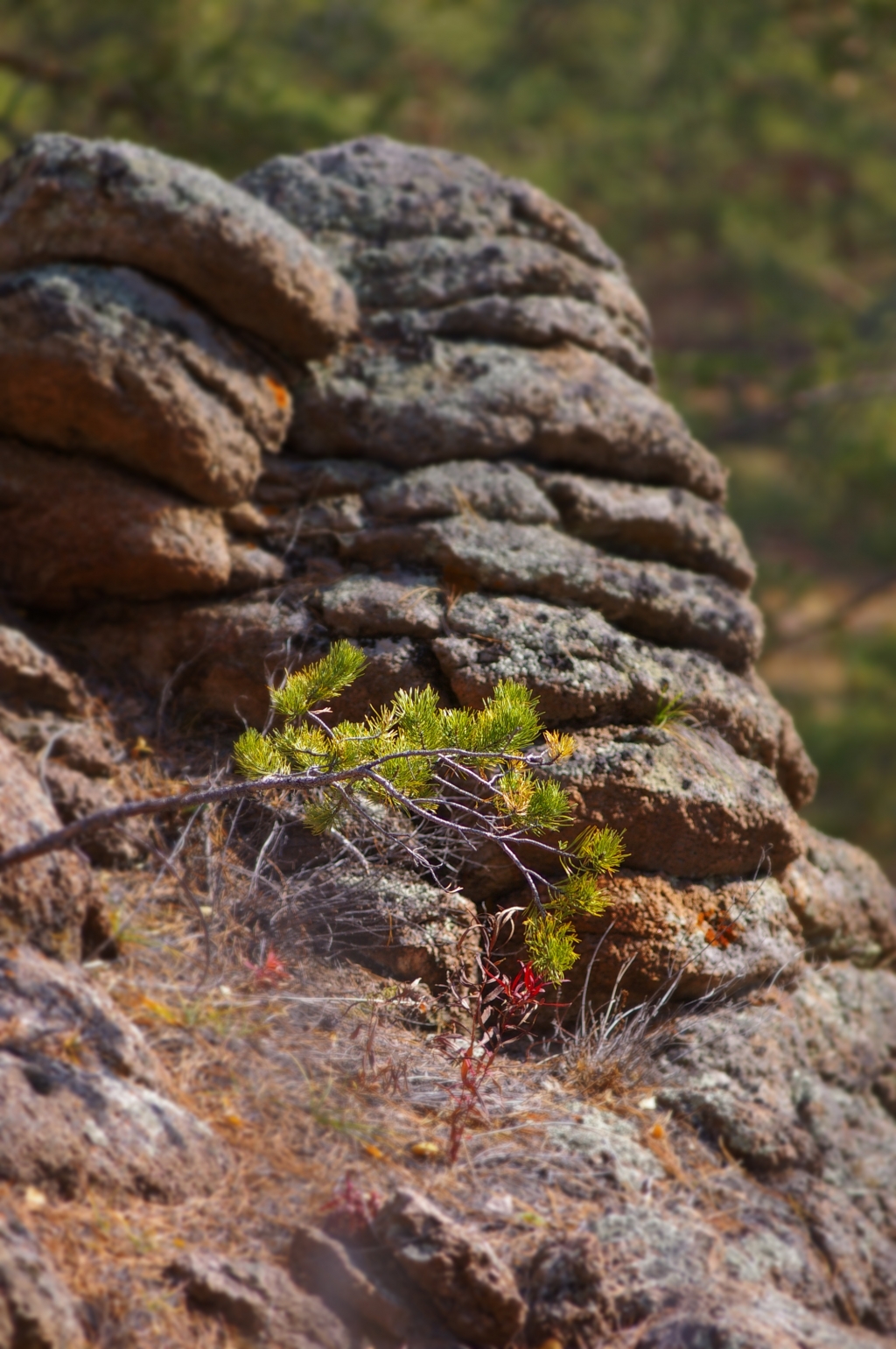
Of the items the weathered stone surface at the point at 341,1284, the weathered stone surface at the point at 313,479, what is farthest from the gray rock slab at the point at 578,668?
the weathered stone surface at the point at 341,1284

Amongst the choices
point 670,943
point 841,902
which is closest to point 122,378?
point 670,943

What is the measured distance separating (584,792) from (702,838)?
17.0 inches

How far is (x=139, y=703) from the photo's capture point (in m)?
3.80

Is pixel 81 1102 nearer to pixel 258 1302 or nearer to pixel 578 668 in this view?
pixel 258 1302

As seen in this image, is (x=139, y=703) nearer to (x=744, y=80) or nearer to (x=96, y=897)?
(x=96, y=897)

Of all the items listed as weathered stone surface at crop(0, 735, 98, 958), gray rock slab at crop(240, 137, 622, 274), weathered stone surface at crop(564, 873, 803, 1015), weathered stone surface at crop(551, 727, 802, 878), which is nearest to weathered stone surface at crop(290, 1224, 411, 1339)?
weathered stone surface at crop(0, 735, 98, 958)

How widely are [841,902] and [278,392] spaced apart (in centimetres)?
275

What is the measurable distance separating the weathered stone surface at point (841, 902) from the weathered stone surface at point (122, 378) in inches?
95.6

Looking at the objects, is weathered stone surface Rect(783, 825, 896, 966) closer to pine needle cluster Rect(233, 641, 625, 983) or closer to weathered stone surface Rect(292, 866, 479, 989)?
weathered stone surface Rect(292, 866, 479, 989)

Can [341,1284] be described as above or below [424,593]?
below

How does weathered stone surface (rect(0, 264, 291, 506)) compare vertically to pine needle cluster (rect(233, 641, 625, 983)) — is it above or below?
above

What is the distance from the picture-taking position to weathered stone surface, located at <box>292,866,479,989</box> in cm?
329

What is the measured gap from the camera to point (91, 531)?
378 cm

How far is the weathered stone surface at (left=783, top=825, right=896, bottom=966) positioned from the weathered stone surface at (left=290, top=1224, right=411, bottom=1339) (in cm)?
209
